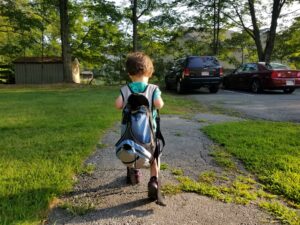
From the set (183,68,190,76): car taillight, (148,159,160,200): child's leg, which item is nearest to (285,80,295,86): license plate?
(183,68,190,76): car taillight

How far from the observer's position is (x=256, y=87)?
14.6m

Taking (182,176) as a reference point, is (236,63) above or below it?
above

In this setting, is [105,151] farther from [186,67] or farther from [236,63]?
[236,63]

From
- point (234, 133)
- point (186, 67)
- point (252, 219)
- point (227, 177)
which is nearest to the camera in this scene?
point (252, 219)

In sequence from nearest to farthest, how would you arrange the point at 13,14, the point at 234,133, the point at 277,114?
1. the point at 234,133
2. the point at 277,114
3. the point at 13,14

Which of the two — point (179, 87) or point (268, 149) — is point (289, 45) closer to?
point (179, 87)

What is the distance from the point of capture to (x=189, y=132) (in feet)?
19.3

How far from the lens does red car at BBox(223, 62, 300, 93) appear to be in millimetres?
13688

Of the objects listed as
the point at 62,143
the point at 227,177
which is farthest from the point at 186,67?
the point at 227,177

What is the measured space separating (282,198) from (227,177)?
2.19 ft

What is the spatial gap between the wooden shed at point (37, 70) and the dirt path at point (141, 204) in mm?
27517

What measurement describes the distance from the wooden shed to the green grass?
2621 centimetres

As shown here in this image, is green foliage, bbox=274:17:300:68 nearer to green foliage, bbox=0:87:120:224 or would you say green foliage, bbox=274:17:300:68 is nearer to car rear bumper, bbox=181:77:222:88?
car rear bumper, bbox=181:77:222:88

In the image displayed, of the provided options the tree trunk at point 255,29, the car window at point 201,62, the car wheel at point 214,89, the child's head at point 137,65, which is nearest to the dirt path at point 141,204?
the child's head at point 137,65
